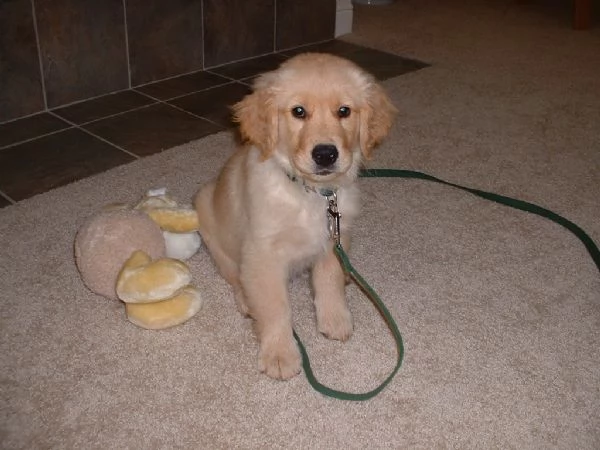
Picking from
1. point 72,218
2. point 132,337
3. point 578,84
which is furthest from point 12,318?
point 578,84

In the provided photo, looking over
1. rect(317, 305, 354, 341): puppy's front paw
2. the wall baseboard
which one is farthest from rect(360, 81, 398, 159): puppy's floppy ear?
the wall baseboard

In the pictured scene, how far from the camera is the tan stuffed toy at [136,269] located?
159 cm

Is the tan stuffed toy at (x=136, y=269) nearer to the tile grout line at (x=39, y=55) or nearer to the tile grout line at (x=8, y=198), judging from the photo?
the tile grout line at (x=8, y=198)

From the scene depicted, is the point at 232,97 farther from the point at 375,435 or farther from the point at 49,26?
the point at 375,435

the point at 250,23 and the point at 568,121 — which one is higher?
the point at 250,23

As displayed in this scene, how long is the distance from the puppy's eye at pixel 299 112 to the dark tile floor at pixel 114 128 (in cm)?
123

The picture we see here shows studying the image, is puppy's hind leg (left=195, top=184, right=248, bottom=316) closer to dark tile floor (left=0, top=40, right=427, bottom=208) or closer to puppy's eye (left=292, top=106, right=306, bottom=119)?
puppy's eye (left=292, top=106, right=306, bottom=119)

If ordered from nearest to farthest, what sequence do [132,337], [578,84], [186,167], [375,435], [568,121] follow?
1. [375,435]
2. [132,337]
3. [186,167]
4. [568,121]
5. [578,84]

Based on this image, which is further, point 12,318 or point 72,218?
point 72,218

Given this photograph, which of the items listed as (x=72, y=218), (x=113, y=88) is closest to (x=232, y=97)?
(x=113, y=88)

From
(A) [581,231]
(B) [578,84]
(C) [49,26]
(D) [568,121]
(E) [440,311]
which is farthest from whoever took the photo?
(B) [578,84]

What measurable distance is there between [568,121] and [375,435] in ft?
7.72

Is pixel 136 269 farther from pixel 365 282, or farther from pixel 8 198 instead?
pixel 8 198

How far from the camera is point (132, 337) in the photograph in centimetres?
165
